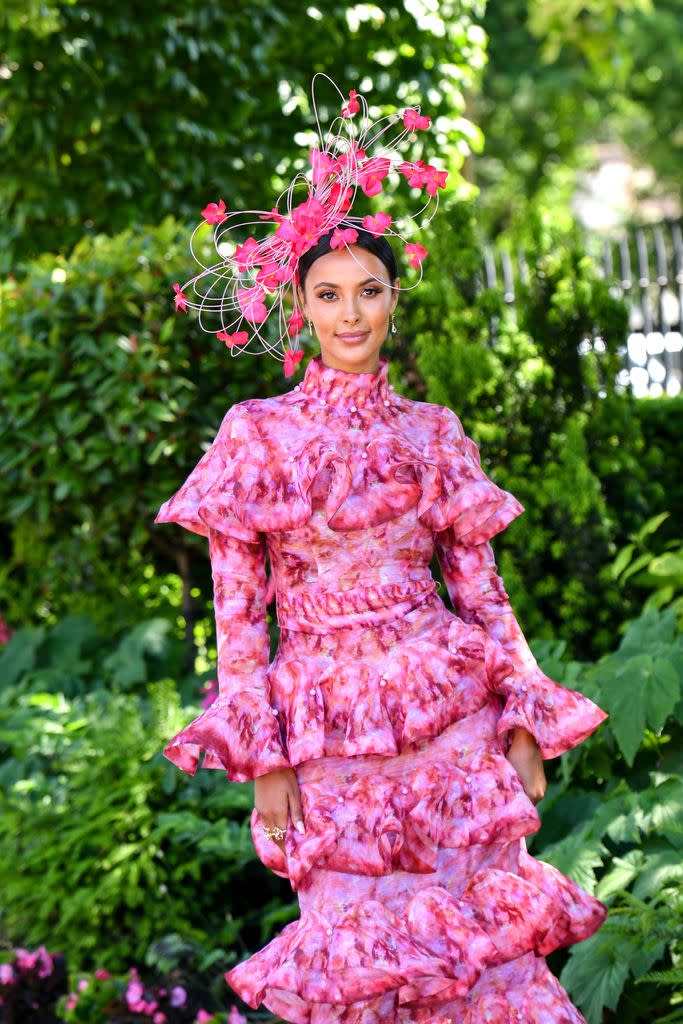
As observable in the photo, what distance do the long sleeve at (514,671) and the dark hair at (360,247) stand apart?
1.88 ft

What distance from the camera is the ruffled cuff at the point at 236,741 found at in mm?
2512

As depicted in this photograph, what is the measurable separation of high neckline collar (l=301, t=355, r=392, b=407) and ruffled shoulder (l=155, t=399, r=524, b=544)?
0.19 feet

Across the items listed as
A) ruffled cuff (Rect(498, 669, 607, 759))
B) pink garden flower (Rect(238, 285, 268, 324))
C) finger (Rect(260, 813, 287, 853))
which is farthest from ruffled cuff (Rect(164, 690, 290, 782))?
pink garden flower (Rect(238, 285, 268, 324))

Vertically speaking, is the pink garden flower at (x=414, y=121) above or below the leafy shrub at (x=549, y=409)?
above

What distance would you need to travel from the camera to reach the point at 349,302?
2.65 m

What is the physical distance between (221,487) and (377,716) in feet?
1.82

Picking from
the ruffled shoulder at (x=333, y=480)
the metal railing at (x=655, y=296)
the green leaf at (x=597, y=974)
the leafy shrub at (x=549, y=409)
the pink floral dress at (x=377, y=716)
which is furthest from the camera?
the metal railing at (x=655, y=296)

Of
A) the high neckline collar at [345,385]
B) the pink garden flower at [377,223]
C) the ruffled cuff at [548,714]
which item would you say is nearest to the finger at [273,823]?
the ruffled cuff at [548,714]

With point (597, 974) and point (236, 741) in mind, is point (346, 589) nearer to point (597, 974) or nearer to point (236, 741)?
point (236, 741)

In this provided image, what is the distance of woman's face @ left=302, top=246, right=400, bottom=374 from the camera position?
2656 mm

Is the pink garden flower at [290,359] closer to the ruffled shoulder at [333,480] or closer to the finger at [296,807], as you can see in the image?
the ruffled shoulder at [333,480]

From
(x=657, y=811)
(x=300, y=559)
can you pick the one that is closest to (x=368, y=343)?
(x=300, y=559)

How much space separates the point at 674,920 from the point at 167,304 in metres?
3.30

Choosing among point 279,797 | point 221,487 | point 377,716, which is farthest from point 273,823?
point 221,487
